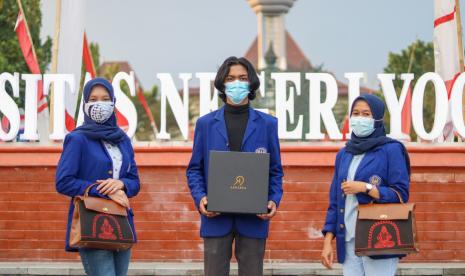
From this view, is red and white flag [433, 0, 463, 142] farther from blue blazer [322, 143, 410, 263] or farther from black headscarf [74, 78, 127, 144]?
black headscarf [74, 78, 127, 144]

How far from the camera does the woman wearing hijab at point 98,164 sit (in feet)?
21.6

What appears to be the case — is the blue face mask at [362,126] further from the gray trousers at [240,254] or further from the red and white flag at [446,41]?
the red and white flag at [446,41]

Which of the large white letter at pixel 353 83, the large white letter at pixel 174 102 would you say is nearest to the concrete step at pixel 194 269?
the large white letter at pixel 174 102

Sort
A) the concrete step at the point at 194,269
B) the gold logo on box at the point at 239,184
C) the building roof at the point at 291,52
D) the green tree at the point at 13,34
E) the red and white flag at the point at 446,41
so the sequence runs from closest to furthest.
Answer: the gold logo on box at the point at 239,184 < the concrete step at the point at 194,269 < the red and white flag at the point at 446,41 < the green tree at the point at 13,34 < the building roof at the point at 291,52

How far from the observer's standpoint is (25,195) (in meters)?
12.8

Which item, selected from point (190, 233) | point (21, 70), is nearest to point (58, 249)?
point (190, 233)

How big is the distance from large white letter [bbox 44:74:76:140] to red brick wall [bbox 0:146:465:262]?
0.35 metres

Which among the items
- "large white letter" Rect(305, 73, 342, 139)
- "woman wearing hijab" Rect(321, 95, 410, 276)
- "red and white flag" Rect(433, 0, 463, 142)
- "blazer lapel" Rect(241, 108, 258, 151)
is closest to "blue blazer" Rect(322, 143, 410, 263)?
"woman wearing hijab" Rect(321, 95, 410, 276)

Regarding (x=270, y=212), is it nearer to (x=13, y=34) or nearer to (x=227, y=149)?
(x=227, y=149)

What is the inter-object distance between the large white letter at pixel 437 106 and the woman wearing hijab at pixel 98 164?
658 centimetres

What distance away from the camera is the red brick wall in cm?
1260

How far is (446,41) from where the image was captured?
14125mm

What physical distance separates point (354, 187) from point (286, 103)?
6901 mm

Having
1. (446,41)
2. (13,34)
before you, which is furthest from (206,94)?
(13,34)
